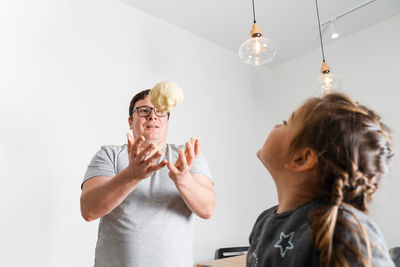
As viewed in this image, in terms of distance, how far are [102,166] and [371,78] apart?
9.01 feet

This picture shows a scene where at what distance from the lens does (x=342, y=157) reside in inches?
23.7

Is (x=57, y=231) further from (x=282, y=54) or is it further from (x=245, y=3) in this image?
(x=282, y=54)

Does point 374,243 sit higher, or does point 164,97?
point 164,97

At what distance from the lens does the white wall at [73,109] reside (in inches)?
64.9

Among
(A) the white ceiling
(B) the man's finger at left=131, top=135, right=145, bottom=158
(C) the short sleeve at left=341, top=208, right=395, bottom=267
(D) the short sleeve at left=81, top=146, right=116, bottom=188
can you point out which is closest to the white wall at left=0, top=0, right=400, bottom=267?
(A) the white ceiling

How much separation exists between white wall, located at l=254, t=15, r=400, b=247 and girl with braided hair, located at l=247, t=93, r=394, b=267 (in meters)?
1.93

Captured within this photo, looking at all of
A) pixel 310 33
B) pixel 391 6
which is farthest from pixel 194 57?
pixel 391 6

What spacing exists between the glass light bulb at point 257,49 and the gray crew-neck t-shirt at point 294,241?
1167mm

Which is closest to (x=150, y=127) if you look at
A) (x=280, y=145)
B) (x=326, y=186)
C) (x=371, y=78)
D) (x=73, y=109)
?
(x=280, y=145)

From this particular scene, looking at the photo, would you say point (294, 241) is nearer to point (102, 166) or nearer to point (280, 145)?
point (280, 145)

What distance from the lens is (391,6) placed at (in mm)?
2535

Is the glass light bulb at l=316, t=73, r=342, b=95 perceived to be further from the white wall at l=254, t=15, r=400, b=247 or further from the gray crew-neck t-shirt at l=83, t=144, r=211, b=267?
the gray crew-neck t-shirt at l=83, t=144, r=211, b=267

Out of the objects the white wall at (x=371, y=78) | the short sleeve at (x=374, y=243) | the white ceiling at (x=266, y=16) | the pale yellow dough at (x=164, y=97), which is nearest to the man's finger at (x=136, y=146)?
the pale yellow dough at (x=164, y=97)

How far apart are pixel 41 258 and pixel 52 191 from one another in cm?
39
